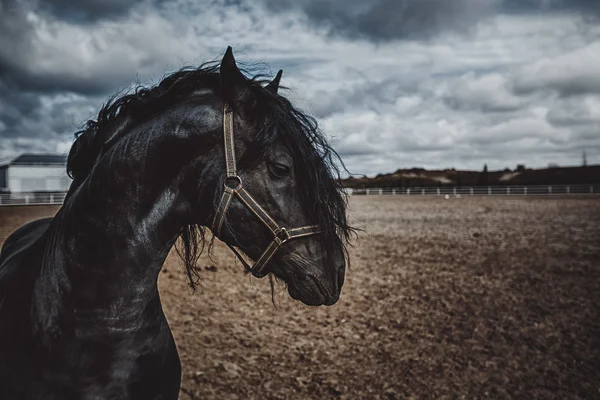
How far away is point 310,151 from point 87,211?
1081 millimetres

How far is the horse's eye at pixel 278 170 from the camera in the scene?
2.08m

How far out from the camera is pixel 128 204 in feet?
6.98

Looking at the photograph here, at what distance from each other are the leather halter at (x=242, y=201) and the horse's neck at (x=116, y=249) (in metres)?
0.24

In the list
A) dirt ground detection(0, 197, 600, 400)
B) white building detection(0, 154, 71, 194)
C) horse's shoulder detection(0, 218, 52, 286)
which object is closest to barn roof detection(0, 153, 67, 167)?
white building detection(0, 154, 71, 194)

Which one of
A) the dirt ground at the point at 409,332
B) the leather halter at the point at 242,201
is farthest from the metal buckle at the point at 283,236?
the dirt ground at the point at 409,332

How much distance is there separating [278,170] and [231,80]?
0.44 m

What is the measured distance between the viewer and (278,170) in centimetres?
209

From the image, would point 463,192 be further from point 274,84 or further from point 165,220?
point 165,220

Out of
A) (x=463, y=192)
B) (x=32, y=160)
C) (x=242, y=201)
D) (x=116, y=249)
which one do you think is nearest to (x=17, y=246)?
(x=116, y=249)

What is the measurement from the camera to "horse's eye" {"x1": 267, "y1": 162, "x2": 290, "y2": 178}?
2.08 metres

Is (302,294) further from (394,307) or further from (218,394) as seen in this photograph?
(394,307)

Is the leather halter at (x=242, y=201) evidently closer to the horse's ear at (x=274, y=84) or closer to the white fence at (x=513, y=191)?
the horse's ear at (x=274, y=84)

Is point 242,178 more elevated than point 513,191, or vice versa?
point 242,178

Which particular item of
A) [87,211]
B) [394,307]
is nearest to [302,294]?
[87,211]
